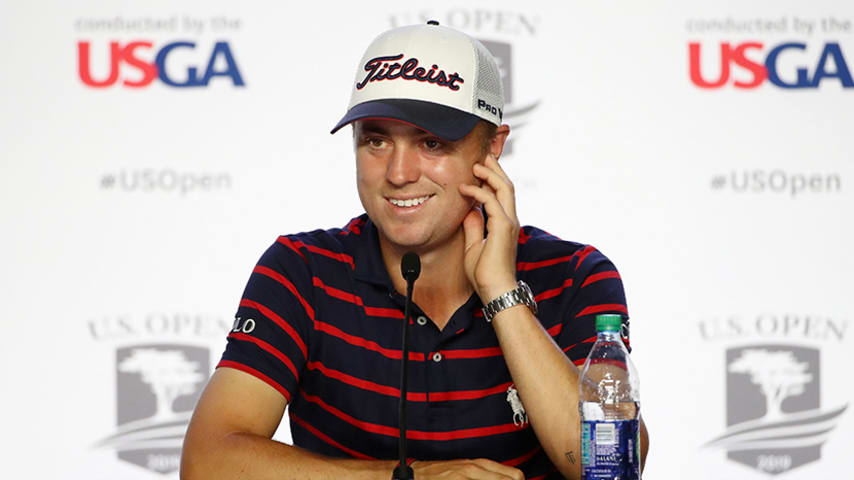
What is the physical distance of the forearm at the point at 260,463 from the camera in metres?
1.50

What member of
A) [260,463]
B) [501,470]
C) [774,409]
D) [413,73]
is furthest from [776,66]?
[260,463]

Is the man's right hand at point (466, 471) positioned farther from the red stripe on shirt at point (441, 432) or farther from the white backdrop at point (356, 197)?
the white backdrop at point (356, 197)

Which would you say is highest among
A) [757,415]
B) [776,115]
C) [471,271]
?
[776,115]

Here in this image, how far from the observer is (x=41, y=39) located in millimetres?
3230

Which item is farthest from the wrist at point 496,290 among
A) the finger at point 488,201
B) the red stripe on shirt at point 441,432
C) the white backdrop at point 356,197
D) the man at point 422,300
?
the white backdrop at point 356,197

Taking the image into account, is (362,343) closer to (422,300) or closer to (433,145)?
(422,300)

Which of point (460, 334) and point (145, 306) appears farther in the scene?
point (145, 306)

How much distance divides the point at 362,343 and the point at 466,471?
409mm

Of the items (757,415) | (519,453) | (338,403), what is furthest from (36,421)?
(757,415)

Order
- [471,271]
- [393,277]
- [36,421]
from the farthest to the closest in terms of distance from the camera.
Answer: [36,421] → [393,277] → [471,271]

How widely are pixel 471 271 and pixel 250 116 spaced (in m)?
1.62

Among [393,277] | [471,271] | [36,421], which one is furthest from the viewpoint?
[36,421]

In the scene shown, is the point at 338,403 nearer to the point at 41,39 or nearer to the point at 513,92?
the point at 513,92

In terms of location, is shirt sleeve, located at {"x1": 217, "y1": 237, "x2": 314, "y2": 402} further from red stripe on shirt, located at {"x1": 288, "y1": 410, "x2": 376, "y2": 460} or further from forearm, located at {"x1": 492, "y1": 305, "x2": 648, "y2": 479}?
forearm, located at {"x1": 492, "y1": 305, "x2": 648, "y2": 479}
